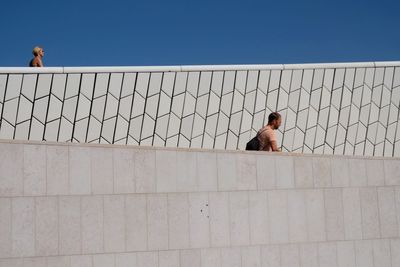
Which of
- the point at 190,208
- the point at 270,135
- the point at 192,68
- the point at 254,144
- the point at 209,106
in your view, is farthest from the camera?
the point at 209,106

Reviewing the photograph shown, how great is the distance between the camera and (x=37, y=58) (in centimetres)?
1184

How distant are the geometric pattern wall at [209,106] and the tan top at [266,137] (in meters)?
0.90

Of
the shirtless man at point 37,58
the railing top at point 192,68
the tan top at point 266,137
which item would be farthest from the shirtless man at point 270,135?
the shirtless man at point 37,58

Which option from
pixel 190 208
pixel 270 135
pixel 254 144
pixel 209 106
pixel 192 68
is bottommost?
A: pixel 190 208

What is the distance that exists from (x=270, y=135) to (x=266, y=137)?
81 millimetres

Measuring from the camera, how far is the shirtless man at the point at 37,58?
11.8 m

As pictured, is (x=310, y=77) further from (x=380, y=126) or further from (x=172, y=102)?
(x=172, y=102)

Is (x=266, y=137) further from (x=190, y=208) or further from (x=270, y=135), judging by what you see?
(x=190, y=208)

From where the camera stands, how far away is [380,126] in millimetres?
14094

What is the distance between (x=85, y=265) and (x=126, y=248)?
27.9 inches

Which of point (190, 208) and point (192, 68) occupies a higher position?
point (192, 68)

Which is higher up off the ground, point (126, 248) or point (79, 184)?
point (79, 184)

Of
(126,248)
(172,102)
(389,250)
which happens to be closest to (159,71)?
(172,102)

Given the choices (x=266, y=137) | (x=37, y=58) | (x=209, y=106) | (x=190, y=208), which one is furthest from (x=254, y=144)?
(x=37, y=58)
